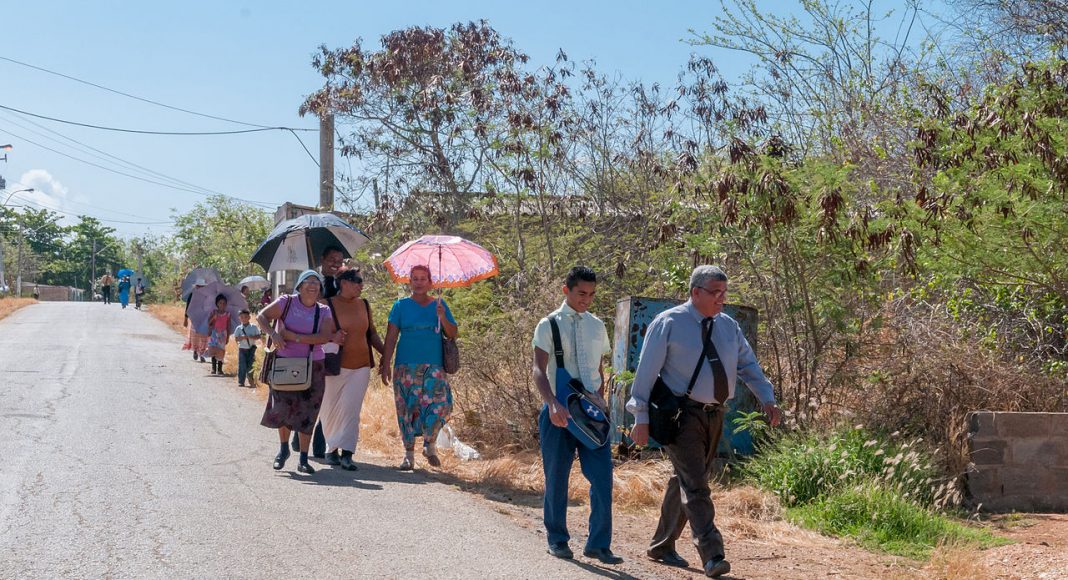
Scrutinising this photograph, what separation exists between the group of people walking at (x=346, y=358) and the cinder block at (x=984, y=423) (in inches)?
170

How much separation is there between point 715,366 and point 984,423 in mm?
3571

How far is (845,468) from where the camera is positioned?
8.32 metres

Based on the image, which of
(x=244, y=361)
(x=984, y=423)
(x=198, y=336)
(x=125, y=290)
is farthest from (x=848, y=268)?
(x=125, y=290)

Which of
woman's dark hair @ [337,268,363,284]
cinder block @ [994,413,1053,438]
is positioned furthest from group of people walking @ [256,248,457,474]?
cinder block @ [994,413,1053,438]

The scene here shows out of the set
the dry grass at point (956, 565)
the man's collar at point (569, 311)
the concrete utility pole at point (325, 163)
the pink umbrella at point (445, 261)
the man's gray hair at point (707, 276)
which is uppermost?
the concrete utility pole at point (325, 163)

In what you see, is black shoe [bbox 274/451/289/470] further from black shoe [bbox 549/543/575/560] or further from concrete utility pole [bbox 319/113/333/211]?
concrete utility pole [bbox 319/113/333/211]

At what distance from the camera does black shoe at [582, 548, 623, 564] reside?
627 centimetres

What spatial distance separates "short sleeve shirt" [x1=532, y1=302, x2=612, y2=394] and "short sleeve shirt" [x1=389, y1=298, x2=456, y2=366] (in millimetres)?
2887

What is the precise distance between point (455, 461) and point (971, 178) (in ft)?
17.3

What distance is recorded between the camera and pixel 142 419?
1228 cm

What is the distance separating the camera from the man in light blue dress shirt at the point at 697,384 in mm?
6045

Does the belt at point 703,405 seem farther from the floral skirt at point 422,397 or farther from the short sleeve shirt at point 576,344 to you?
the floral skirt at point 422,397

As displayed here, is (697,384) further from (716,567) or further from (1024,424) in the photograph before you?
(1024,424)

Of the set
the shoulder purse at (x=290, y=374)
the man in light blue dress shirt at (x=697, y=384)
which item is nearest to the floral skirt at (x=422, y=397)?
the shoulder purse at (x=290, y=374)
